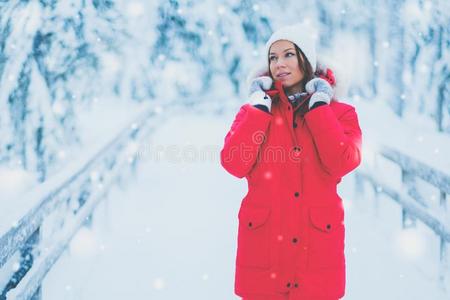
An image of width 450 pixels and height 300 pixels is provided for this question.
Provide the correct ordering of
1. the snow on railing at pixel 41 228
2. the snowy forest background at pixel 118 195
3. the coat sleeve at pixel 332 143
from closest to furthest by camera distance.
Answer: the coat sleeve at pixel 332 143 → the snow on railing at pixel 41 228 → the snowy forest background at pixel 118 195

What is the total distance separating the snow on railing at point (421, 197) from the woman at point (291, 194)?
207 cm

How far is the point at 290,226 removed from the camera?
107 inches

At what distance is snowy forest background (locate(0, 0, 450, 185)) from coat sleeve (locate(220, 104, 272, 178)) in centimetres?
61

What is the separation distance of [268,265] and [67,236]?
2505 mm

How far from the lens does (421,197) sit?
18.5 ft

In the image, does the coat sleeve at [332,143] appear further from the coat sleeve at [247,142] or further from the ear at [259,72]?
the ear at [259,72]

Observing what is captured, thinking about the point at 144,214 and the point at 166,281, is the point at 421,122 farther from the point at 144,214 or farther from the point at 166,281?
the point at 166,281

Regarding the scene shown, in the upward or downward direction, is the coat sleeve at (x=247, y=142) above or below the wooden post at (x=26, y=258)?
above

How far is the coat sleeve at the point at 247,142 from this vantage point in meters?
2.73

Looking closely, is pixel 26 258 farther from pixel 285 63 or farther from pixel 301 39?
pixel 301 39

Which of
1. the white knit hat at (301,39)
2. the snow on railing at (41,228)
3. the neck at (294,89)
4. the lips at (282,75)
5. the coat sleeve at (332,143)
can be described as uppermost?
the white knit hat at (301,39)

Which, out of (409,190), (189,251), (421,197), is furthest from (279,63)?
(189,251)

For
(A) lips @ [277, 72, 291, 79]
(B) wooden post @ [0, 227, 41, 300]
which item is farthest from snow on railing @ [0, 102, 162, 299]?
(A) lips @ [277, 72, 291, 79]

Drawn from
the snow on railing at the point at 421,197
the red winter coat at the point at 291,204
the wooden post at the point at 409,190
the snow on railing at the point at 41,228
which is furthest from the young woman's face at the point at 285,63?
the wooden post at the point at 409,190
